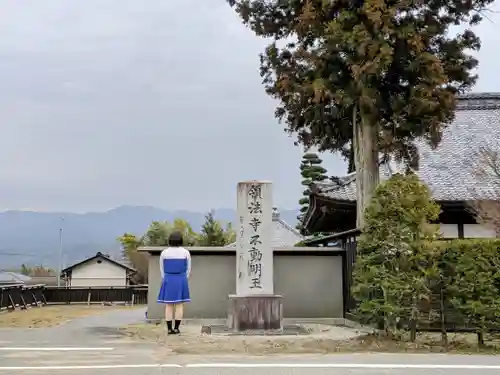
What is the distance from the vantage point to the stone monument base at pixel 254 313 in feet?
35.8

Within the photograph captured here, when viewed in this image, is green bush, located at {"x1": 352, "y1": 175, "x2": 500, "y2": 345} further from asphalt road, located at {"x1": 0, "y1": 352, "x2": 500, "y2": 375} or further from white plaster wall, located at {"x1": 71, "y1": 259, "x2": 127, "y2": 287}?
white plaster wall, located at {"x1": 71, "y1": 259, "x2": 127, "y2": 287}

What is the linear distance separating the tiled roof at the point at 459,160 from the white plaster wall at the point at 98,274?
29.4 meters

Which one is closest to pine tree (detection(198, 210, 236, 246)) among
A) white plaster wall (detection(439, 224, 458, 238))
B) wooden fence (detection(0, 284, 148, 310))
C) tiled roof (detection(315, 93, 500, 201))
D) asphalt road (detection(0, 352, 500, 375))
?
wooden fence (detection(0, 284, 148, 310))

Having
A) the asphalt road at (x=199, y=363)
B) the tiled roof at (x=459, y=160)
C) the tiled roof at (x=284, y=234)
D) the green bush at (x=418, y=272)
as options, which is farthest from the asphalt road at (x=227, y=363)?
the tiled roof at (x=284, y=234)

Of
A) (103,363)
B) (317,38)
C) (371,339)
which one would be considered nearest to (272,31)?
(317,38)

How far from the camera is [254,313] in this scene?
1100cm

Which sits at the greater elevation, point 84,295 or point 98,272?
point 98,272

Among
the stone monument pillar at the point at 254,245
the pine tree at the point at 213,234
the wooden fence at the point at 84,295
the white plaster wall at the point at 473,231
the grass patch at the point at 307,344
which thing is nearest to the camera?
the grass patch at the point at 307,344

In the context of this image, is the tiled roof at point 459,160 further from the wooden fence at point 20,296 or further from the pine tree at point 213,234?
the pine tree at point 213,234

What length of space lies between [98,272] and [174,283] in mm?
34702

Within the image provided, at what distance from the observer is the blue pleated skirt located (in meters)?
9.98

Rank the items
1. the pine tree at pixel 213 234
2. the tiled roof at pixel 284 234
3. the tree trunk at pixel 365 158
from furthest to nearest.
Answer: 1. the pine tree at pixel 213 234
2. the tiled roof at pixel 284 234
3. the tree trunk at pixel 365 158

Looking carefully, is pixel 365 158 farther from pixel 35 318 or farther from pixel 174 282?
pixel 35 318

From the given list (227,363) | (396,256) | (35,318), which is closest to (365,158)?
(396,256)
